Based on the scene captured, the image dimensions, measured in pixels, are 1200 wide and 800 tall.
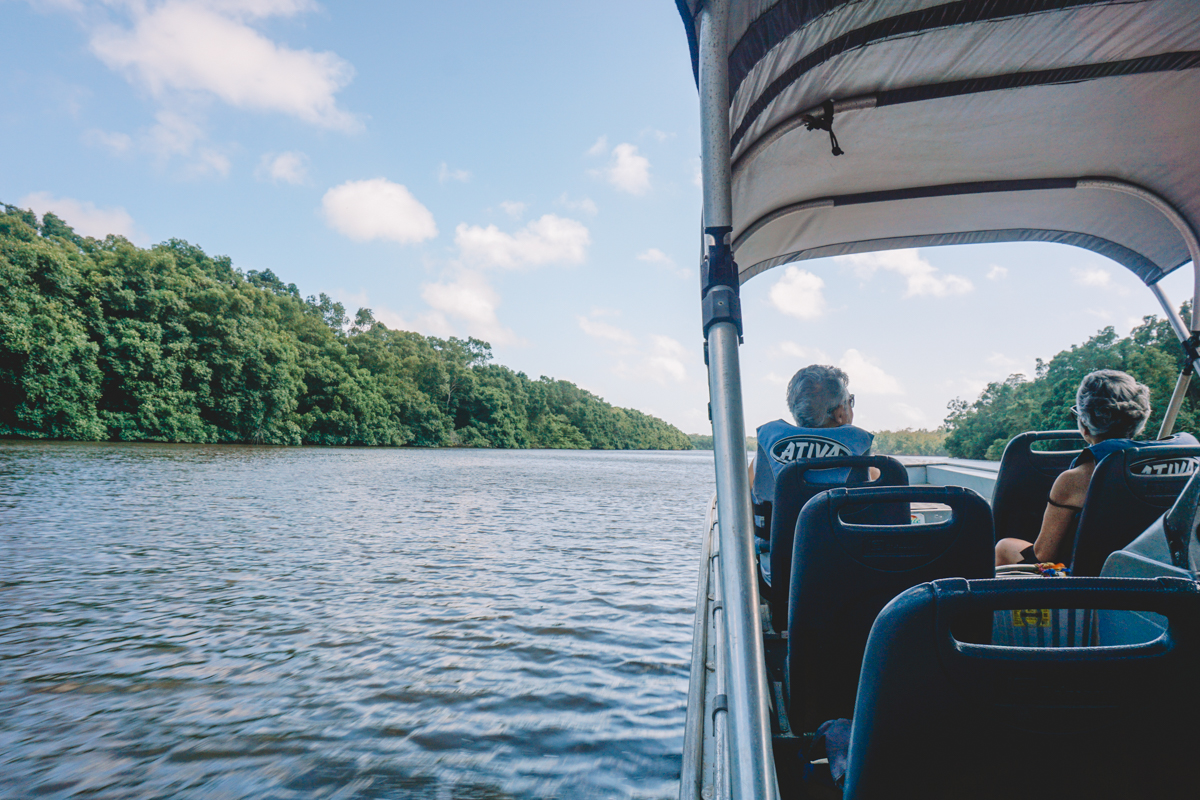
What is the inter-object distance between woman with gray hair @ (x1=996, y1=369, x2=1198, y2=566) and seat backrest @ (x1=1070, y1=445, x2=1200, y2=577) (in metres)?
0.35

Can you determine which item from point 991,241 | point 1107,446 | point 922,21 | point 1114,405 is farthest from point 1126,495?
point 991,241

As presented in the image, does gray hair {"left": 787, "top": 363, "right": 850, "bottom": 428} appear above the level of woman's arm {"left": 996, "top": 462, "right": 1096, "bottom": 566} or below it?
above

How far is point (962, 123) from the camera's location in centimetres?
362

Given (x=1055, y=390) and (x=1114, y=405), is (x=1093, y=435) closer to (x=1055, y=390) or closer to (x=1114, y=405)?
(x=1114, y=405)

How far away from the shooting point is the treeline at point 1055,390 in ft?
92.7

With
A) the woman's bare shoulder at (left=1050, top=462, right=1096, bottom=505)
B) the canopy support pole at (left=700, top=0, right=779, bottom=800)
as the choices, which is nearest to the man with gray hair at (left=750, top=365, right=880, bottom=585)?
the woman's bare shoulder at (left=1050, top=462, right=1096, bottom=505)

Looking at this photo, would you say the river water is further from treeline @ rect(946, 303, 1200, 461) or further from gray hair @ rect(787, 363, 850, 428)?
treeline @ rect(946, 303, 1200, 461)

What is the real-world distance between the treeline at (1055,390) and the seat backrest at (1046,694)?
30043mm

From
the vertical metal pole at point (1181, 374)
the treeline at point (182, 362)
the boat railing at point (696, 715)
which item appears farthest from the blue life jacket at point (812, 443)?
the treeline at point (182, 362)

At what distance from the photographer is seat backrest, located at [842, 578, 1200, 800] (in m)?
0.92

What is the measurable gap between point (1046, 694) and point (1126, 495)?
2000 millimetres

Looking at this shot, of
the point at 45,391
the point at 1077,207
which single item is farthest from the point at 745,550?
the point at 45,391

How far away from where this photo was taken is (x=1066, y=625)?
1.51m

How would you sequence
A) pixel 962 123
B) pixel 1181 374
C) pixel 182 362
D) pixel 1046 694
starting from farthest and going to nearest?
pixel 182 362
pixel 1181 374
pixel 962 123
pixel 1046 694
